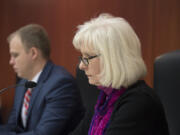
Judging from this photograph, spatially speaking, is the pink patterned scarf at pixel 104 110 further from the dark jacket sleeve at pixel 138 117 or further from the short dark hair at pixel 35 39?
the short dark hair at pixel 35 39

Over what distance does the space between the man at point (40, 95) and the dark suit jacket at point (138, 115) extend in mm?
587

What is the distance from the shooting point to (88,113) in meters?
1.50

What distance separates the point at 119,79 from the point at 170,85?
1.34 ft

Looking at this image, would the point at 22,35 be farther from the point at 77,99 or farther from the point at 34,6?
the point at 34,6

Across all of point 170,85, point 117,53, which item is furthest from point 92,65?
point 170,85

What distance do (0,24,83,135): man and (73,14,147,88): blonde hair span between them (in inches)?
22.6

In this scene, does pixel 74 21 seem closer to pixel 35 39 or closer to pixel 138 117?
pixel 35 39

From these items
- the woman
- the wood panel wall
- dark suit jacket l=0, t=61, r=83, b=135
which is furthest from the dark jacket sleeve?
the wood panel wall

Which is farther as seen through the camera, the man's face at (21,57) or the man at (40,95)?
the man's face at (21,57)

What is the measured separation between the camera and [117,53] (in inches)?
47.2

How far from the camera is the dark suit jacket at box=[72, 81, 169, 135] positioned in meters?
1.11

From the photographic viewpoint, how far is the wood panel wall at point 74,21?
2.31 metres

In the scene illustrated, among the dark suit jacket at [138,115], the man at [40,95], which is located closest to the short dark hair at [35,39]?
the man at [40,95]

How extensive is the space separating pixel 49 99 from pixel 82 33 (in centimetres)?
62
